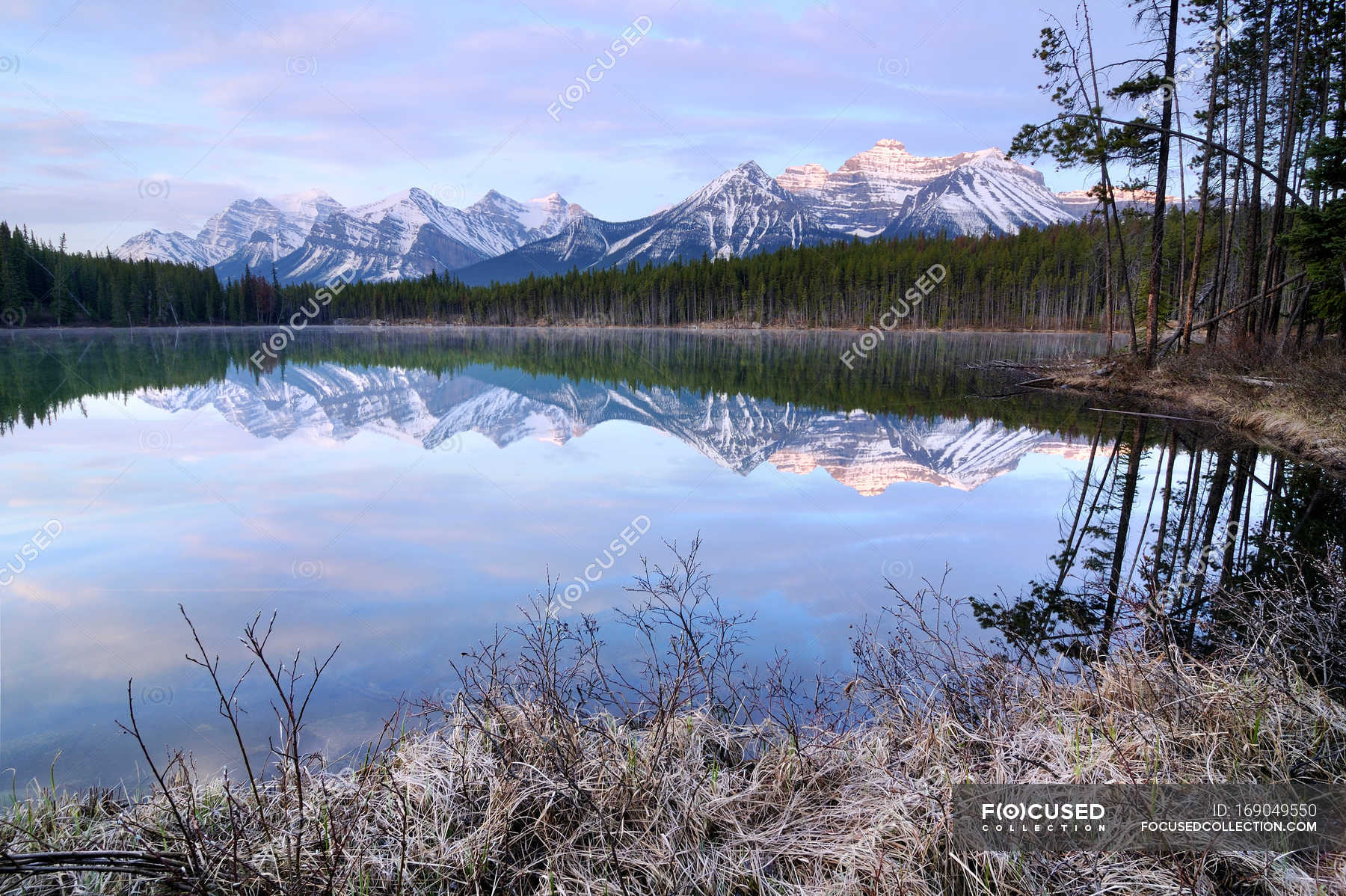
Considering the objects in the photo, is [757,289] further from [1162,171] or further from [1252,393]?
[1252,393]

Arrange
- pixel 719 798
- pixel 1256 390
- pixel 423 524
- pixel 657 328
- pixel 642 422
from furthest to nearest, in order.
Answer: pixel 657 328 → pixel 642 422 → pixel 1256 390 → pixel 423 524 → pixel 719 798

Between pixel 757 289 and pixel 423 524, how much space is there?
100 meters

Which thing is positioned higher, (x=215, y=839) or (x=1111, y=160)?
(x=1111, y=160)

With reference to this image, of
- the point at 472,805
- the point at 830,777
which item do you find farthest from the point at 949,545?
the point at 472,805

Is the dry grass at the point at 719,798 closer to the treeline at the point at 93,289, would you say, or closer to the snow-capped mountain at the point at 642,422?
the snow-capped mountain at the point at 642,422

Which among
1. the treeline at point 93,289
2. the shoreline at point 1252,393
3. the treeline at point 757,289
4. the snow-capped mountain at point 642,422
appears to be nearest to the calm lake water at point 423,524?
the snow-capped mountain at point 642,422

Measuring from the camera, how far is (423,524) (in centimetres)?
948

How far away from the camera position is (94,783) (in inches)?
163

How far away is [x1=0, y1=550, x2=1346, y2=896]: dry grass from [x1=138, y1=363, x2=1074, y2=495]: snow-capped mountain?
23.4ft

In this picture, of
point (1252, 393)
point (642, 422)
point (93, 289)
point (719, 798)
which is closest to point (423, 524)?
point (719, 798)

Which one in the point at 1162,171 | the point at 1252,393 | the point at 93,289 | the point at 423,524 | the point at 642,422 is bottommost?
the point at 423,524

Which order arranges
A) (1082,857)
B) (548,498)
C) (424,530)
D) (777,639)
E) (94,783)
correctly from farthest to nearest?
(548,498)
(424,530)
(777,639)
(94,783)
(1082,857)

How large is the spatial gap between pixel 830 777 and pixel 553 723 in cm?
142

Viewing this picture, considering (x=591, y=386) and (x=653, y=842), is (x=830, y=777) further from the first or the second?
(x=591, y=386)
